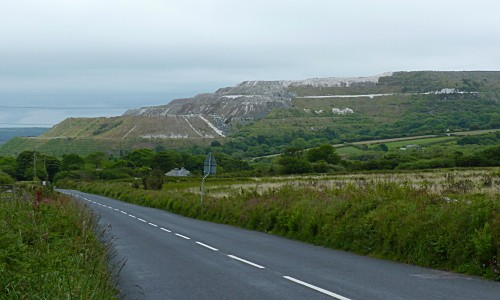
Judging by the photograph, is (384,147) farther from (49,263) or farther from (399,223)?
(49,263)

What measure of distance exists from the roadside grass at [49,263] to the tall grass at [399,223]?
713cm

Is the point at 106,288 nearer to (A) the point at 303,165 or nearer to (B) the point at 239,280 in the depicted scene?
(B) the point at 239,280

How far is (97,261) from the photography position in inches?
408

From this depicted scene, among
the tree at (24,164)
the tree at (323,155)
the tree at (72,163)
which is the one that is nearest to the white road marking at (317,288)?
the tree at (24,164)

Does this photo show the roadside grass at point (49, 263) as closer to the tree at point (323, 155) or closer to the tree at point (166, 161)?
the tree at point (323, 155)

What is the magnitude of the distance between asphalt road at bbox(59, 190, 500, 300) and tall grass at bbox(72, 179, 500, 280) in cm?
61

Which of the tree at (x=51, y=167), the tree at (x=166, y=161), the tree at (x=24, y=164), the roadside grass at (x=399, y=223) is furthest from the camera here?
the tree at (x=166, y=161)

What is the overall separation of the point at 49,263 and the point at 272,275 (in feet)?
15.7

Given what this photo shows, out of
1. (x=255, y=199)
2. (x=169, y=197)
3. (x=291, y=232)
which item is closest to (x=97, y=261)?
(x=291, y=232)

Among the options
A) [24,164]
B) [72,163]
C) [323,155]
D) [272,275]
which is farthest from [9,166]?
[272,275]

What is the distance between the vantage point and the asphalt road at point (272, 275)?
35.2 ft

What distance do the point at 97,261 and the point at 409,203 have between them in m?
9.61

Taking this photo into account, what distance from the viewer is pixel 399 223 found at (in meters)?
16.4

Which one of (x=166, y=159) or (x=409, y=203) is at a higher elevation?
(x=409, y=203)
